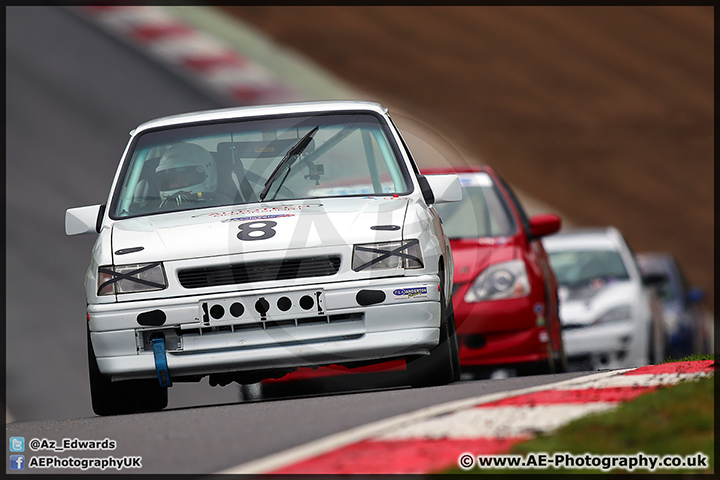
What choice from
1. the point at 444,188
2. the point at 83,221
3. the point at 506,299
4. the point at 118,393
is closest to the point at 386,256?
the point at 444,188

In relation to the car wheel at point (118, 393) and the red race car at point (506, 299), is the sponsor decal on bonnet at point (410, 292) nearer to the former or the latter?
the car wheel at point (118, 393)

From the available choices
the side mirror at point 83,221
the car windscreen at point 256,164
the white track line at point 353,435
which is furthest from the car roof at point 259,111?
the white track line at point 353,435

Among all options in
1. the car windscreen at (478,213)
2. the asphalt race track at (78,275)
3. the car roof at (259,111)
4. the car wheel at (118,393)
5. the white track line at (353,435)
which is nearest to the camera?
the white track line at (353,435)

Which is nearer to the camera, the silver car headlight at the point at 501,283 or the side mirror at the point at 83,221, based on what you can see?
the side mirror at the point at 83,221

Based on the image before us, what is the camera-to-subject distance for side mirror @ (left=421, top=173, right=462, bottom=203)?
7328 millimetres

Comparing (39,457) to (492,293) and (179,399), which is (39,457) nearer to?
(492,293)

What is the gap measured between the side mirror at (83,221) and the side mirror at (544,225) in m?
3.37

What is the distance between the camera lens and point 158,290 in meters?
6.55

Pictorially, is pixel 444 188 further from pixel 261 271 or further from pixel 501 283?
pixel 501 283

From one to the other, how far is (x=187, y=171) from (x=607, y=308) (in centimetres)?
514

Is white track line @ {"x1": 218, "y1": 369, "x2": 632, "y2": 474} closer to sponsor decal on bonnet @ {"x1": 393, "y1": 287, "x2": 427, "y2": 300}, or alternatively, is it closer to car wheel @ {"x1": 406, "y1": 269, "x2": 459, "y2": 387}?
sponsor decal on bonnet @ {"x1": 393, "y1": 287, "x2": 427, "y2": 300}

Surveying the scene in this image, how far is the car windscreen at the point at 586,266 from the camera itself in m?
11.9

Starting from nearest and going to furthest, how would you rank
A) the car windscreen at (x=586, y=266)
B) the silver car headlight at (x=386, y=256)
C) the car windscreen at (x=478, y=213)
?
the silver car headlight at (x=386, y=256)
the car windscreen at (x=478, y=213)
the car windscreen at (x=586, y=266)

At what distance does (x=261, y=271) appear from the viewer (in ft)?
21.3
